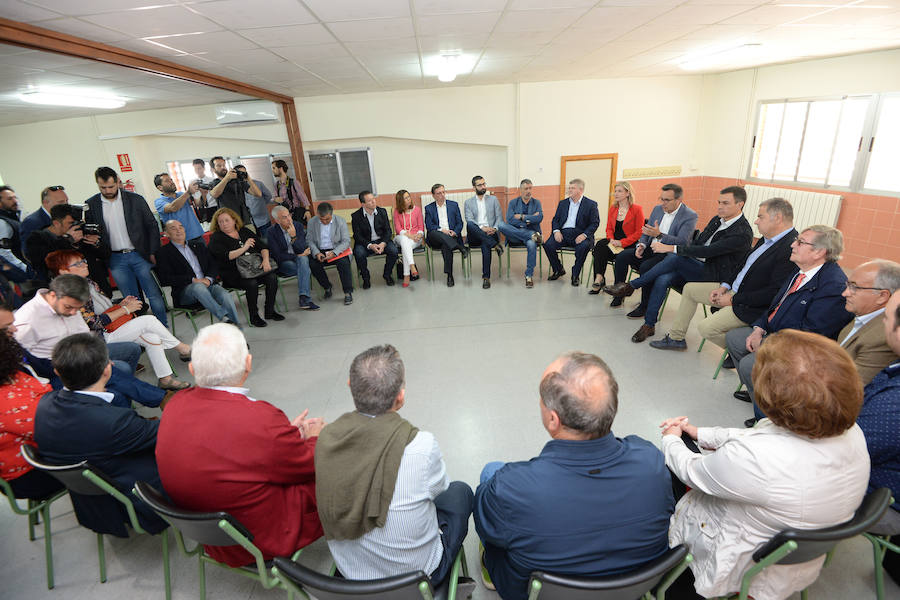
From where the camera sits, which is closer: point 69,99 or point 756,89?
point 69,99

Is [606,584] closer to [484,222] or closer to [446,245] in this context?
[446,245]

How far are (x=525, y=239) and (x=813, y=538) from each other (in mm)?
4499

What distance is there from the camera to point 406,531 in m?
1.19

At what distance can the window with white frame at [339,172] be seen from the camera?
23.4ft

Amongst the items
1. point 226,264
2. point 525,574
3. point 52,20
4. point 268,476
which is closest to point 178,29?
point 52,20

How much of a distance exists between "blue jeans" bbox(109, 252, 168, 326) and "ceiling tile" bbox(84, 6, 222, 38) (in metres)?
2.00

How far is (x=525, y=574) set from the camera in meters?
1.17

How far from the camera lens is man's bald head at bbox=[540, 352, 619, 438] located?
1.15m

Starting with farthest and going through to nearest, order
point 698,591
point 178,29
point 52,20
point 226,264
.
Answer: point 226,264, point 178,29, point 52,20, point 698,591

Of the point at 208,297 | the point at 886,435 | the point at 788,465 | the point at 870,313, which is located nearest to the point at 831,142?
the point at 870,313

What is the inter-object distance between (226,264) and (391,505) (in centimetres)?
393

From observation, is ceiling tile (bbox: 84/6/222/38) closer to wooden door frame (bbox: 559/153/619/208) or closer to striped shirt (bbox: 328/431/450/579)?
striped shirt (bbox: 328/431/450/579)

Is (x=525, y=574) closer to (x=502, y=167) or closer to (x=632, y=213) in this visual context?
(x=632, y=213)

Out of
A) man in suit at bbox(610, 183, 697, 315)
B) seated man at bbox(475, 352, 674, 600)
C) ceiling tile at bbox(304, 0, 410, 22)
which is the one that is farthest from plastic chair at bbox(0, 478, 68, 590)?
man in suit at bbox(610, 183, 697, 315)
